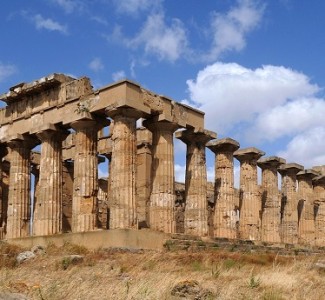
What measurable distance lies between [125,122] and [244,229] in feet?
35.7

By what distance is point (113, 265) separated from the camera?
16297mm

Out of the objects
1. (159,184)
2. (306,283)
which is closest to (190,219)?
(159,184)

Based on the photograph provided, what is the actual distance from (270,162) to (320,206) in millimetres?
6757

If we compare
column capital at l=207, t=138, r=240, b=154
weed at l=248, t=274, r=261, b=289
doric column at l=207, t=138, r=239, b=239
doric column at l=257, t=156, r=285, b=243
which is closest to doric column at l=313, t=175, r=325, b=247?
doric column at l=257, t=156, r=285, b=243

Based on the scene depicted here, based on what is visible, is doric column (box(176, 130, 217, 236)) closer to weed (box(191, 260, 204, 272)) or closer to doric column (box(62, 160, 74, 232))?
doric column (box(62, 160, 74, 232))

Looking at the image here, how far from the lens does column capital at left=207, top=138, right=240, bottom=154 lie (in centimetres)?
2770

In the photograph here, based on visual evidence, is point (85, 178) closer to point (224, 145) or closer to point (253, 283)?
point (224, 145)

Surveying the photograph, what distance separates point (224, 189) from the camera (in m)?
27.6

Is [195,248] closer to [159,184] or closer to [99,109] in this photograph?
[159,184]

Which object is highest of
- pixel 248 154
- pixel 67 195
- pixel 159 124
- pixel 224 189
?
pixel 159 124

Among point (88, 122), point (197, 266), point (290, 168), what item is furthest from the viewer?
point (290, 168)

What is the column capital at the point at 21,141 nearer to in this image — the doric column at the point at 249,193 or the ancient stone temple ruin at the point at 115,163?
the ancient stone temple ruin at the point at 115,163

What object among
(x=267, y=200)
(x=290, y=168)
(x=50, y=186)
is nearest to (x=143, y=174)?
(x=50, y=186)

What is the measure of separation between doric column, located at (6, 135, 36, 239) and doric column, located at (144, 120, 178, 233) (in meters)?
5.95
